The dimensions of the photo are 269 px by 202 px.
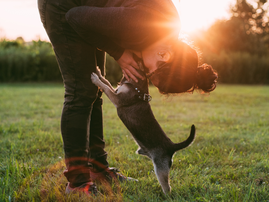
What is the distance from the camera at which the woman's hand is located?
1.78m

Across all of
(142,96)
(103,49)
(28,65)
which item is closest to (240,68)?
(28,65)

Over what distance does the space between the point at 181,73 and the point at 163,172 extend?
0.80 metres

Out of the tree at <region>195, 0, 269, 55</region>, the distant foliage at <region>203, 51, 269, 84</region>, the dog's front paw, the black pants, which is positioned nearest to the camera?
the black pants

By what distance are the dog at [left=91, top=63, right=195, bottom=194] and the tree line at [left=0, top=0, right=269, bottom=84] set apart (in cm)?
765

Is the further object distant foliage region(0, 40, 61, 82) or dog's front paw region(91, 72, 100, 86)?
distant foliage region(0, 40, 61, 82)

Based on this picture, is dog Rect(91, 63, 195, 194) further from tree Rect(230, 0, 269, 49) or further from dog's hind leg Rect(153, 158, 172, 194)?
tree Rect(230, 0, 269, 49)

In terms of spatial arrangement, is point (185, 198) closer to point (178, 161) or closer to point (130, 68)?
point (178, 161)

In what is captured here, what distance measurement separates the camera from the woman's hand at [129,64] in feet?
5.85

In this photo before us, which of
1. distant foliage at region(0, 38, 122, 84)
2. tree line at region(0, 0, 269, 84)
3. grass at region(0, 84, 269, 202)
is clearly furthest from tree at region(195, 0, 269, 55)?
grass at region(0, 84, 269, 202)

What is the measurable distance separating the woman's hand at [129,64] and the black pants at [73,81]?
0.78 ft

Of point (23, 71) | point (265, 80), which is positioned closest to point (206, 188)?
point (23, 71)

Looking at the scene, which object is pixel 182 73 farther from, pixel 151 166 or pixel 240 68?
pixel 240 68

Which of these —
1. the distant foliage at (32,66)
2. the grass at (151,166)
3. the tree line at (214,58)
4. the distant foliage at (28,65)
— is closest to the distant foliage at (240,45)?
the tree line at (214,58)

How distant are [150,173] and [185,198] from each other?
51 centimetres
